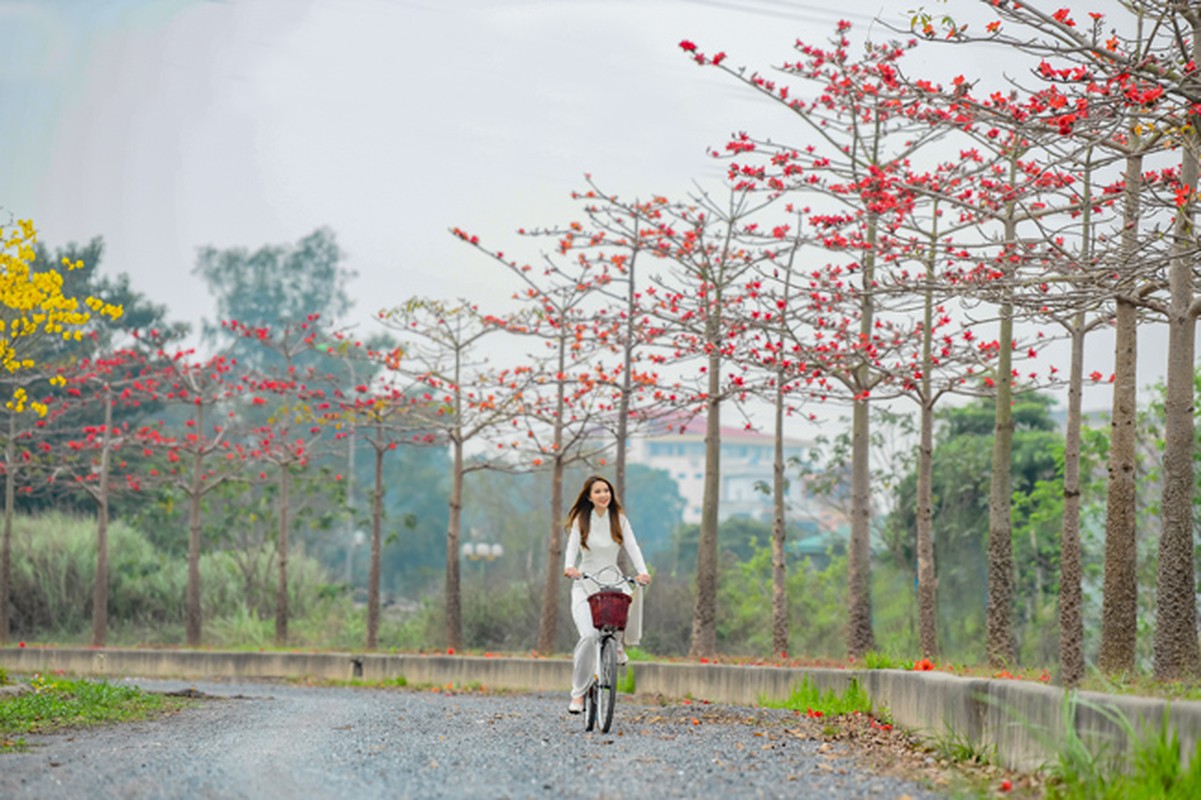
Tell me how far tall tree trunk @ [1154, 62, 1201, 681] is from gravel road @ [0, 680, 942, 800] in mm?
2796

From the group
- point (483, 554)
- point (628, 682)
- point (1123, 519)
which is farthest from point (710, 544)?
point (483, 554)

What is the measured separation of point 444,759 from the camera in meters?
9.11

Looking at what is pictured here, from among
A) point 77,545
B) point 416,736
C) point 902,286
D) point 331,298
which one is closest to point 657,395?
point 902,286

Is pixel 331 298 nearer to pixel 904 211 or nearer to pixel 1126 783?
pixel 904 211

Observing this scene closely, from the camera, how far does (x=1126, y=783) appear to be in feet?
21.5

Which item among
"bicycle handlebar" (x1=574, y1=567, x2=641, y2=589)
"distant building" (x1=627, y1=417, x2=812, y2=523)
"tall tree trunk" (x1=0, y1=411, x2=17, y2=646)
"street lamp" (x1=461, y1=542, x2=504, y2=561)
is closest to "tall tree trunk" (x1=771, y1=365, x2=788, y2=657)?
"bicycle handlebar" (x1=574, y1=567, x2=641, y2=589)

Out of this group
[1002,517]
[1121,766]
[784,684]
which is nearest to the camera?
[1121,766]

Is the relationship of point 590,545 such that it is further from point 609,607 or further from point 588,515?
point 609,607

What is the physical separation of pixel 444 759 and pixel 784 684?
7.46 metres

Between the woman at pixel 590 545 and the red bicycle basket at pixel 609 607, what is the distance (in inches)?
12.8

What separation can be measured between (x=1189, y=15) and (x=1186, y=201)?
4.23 ft

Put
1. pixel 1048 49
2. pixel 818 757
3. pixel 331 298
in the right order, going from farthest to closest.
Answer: pixel 331 298 < pixel 1048 49 < pixel 818 757

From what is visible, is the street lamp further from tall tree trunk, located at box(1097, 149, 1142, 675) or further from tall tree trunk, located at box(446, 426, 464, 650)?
tall tree trunk, located at box(1097, 149, 1142, 675)

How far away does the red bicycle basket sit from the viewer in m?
10.8
